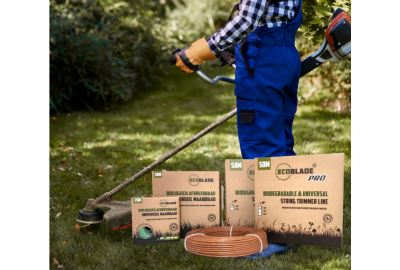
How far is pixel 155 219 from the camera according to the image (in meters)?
2.38

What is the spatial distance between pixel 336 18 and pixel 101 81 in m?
5.46

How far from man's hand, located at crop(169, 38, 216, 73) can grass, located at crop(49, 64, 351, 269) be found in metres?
1.17

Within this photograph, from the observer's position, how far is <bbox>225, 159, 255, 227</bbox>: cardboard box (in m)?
2.38

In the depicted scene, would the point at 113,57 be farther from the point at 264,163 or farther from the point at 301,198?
the point at 301,198

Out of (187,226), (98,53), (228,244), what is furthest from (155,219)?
(98,53)

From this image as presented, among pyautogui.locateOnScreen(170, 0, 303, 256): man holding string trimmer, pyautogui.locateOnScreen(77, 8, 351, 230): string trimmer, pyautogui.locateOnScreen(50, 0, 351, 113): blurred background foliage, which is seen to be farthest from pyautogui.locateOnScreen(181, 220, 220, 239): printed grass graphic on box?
pyautogui.locateOnScreen(50, 0, 351, 113): blurred background foliage

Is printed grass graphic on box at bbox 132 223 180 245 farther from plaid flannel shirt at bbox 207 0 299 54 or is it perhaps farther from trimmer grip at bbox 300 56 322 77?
trimmer grip at bbox 300 56 322 77

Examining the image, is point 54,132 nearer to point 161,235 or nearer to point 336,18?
point 161,235

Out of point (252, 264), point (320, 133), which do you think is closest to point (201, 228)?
point (252, 264)

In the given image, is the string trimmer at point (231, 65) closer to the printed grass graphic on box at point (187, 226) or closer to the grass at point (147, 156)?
the grass at point (147, 156)

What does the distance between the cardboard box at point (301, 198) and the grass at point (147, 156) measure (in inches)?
6.5

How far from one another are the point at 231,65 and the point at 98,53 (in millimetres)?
5057

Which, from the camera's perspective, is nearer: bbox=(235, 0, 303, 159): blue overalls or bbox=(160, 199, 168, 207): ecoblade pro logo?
bbox=(235, 0, 303, 159): blue overalls

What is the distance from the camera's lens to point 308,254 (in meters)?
2.17
